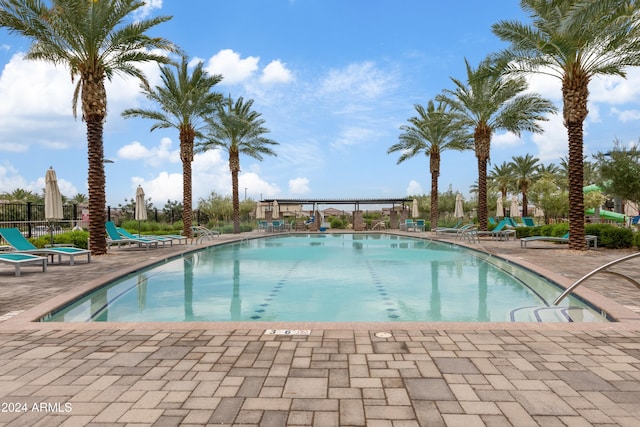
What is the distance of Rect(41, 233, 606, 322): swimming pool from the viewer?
5.76 meters

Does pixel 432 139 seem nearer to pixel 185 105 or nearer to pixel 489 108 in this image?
pixel 489 108

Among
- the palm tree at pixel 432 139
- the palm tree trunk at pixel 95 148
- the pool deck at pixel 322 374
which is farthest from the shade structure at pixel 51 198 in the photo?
the palm tree at pixel 432 139

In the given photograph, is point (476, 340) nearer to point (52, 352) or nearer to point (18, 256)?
point (52, 352)

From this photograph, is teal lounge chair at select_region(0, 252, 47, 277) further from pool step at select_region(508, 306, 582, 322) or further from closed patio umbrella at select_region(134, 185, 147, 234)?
pool step at select_region(508, 306, 582, 322)

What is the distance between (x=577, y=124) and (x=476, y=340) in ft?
38.9

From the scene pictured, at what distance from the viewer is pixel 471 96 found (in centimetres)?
1959

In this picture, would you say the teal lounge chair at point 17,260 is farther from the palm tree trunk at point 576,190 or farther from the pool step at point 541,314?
the palm tree trunk at point 576,190

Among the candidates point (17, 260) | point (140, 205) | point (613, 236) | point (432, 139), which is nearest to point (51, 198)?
point (17, 260)

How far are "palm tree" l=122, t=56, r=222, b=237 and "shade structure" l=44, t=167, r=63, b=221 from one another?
8.77 metres

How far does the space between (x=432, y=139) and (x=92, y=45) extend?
65.2 feet

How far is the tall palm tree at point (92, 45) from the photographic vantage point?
11109 mm

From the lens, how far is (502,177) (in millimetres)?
38875

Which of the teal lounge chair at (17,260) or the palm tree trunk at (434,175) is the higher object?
the palm tree trunk at (434,175)

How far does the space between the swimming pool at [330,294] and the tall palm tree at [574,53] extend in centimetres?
432
